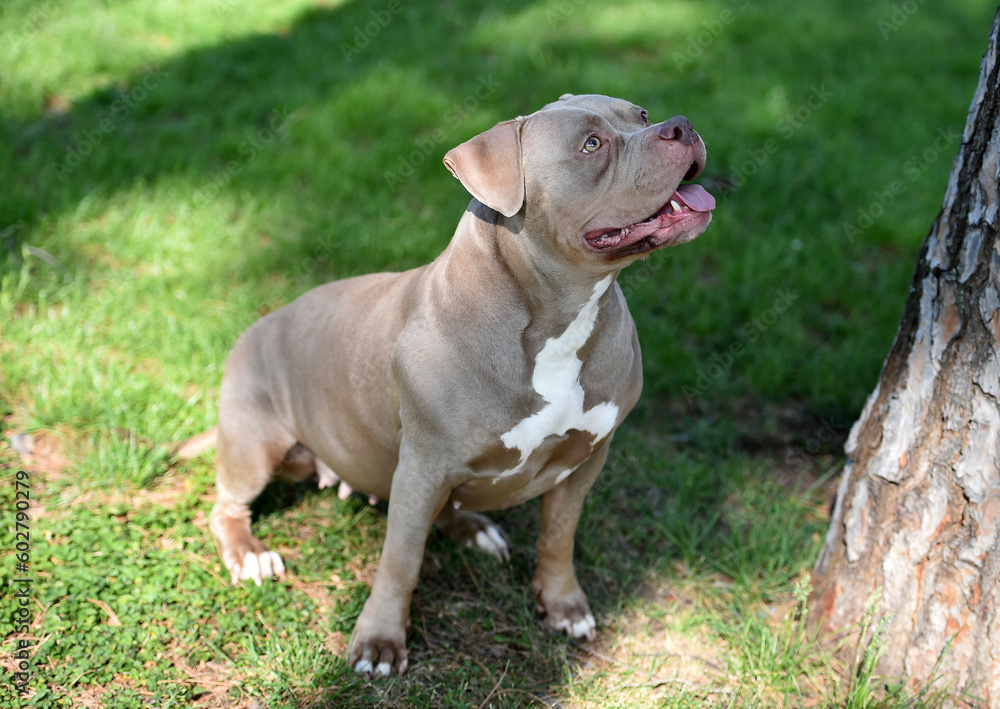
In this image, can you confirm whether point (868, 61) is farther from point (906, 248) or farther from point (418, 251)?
point (418, 251)

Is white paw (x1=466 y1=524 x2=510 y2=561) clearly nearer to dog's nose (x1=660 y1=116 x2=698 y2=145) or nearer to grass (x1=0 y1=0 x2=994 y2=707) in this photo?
grass (x1=0 y1=0 x2=994 y2=707)

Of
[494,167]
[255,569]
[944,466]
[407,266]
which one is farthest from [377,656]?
[407,266]

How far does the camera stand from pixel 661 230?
7.82 ft

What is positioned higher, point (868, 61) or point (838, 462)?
point (868, 61)

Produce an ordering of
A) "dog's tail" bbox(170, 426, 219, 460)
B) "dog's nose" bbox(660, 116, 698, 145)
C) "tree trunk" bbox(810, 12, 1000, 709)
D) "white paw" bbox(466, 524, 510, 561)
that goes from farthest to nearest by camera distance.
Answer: "dog's tail" bbox(170, 426, 219, 460)
"white paw" bbox(466, 524, 510, 561)
"tree trunk" bbox(810, 12, 1000, 709)
"dog's nose" bbox(660, 116, 698, 145)

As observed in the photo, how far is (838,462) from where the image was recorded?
3.89m

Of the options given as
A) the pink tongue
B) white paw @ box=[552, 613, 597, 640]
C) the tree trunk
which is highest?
the pink tongue

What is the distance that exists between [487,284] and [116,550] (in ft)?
5.90

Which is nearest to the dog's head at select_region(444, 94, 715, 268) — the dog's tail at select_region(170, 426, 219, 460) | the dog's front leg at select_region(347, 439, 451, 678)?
the dog's front leg at select_region(347, 439, 451, 678)

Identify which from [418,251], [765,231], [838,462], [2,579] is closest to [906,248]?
[765,231]

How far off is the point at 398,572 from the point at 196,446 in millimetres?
1281

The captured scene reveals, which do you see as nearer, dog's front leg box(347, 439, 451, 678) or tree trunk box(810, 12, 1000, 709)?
tree trunk box(810, 12, 1000, 709)

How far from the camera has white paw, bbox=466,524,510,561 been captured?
131 inches

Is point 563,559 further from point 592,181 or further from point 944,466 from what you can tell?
point 592,181
